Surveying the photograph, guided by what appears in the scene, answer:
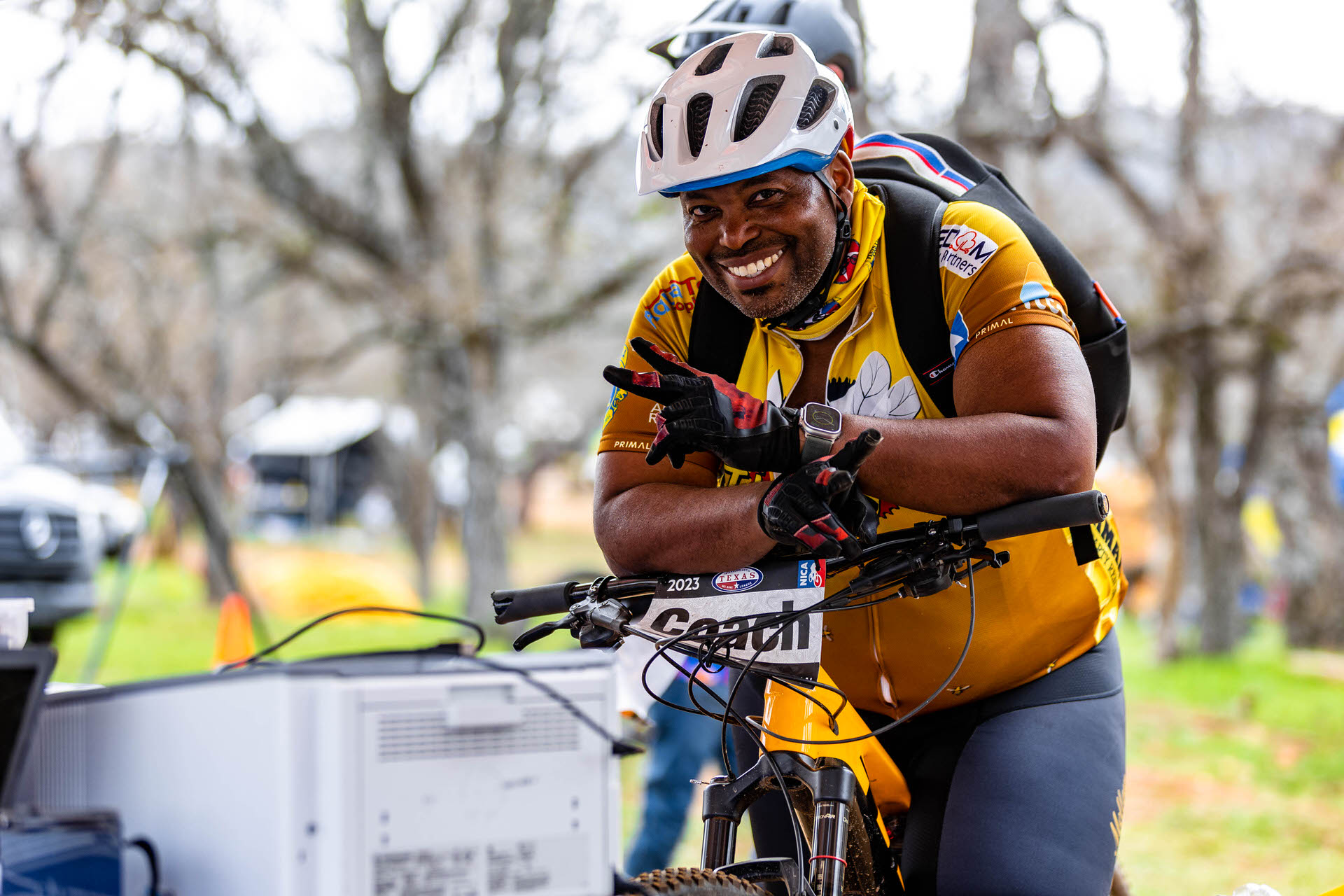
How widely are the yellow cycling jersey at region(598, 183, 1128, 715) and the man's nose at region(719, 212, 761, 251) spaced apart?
210 mm

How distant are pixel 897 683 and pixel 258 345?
23.4m

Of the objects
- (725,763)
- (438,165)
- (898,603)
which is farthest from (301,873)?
(438,165)

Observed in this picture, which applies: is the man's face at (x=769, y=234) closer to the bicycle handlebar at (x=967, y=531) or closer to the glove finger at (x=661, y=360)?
the glove finger at (x=661, y=360)

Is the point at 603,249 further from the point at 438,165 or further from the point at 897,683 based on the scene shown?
the point at 897,683

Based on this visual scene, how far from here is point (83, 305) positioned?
13023 mm

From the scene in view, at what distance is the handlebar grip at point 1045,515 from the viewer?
1.92 m

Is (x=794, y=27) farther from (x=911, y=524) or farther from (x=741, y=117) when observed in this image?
(x=911, y=524)

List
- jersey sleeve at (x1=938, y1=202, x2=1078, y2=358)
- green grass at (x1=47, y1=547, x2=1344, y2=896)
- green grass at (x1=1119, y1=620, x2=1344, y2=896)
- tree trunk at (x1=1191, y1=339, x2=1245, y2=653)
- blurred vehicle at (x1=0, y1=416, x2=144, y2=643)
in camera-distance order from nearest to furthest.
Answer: jersey sleeve at (x1=938, y1=202, x2=1078, y2=358), green grass at (x1=1119, y1=620, x2=1344, y2=896), green grass at (x1=47, y1=547, x2=1344, y2=896), blurred vehicle at (x1=0, y1=416, x2=144, y2=643), tree trunk at (x1=1191, y1=339, x2=1245, y2=653)

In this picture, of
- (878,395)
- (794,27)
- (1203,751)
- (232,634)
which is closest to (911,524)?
(878,395)

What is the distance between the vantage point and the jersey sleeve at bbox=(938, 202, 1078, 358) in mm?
2221

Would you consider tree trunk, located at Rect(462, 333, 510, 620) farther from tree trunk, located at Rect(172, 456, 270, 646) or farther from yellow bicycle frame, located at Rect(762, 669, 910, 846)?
yellow bicycle frame, located at Rect(762, 669, 910, 846)

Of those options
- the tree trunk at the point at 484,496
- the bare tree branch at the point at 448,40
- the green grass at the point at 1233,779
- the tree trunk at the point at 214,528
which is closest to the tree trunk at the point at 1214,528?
the green grass at the point at 1233,779

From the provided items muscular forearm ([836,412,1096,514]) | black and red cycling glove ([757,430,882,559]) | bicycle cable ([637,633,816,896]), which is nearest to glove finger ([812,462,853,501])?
black and red cycling glove ([757,430,882,559])

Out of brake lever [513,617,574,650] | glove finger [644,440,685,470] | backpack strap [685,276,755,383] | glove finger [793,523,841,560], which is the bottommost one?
brake lever [513,617,574,650]
